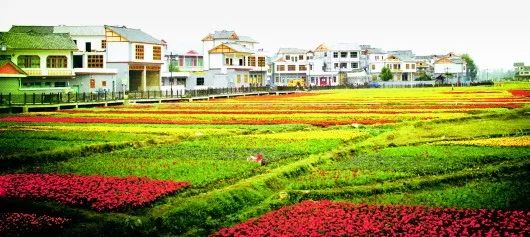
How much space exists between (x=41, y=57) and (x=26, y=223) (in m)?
66.1

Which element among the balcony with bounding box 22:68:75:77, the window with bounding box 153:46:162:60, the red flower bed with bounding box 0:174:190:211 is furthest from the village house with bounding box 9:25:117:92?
the red flower bed with bounding box 0:174:190:211

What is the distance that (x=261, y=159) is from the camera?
73.5 feet

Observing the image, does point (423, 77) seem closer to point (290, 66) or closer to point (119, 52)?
point (290, 66)

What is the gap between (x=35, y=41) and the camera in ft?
251

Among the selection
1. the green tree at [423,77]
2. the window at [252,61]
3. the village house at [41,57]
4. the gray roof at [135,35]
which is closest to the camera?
the village house at [41,57]

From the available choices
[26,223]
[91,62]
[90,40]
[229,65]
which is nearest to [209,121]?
[26,223]

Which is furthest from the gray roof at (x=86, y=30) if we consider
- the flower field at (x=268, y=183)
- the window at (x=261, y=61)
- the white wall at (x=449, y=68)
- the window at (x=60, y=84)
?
the white wall at (x=449, y=68)

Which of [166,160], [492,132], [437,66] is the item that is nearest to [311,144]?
[166,160]

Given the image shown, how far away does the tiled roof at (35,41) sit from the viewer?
74000 mm

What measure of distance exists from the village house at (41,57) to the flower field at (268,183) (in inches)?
1747

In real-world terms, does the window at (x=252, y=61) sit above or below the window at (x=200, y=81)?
above

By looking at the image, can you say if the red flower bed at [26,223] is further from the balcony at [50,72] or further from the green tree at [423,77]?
the green tree at [423,77]

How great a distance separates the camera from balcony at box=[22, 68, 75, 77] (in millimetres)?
72812

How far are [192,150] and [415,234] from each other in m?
14.8
